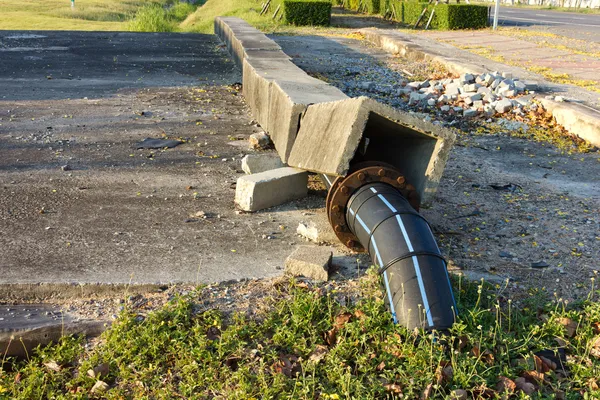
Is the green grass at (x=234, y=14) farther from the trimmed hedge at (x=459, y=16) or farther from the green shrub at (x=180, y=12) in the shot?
the trimmed hedge at (x=459, y=16)

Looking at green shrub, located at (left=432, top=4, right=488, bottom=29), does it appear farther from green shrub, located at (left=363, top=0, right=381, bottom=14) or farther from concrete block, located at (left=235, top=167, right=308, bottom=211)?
concrete block, located at (left=235, top=167, right=308, bottom=211)

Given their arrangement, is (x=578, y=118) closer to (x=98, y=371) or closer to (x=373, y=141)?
(x=373, y=141)

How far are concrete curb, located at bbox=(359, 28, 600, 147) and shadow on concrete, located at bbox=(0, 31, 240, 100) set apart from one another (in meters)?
3.80

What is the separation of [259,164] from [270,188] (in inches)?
26.9

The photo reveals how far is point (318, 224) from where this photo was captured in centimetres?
458

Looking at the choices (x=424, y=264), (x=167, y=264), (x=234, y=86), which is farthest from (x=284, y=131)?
(x=234, y=86)

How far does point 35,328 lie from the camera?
3330mm

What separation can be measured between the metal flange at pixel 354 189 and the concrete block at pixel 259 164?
133 centimetres

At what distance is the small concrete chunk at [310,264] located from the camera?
3734 millimetres

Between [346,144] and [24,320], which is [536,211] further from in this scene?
[24,320]

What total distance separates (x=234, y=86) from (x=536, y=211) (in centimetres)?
556

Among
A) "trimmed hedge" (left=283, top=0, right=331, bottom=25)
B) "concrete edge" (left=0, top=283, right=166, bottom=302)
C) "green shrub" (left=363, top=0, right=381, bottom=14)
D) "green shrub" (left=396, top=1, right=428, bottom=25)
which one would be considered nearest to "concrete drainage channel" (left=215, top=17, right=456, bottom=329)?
"concrete edge" (left=0, top=283, right=166, bottom=302)

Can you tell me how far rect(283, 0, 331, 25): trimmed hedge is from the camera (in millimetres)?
20234

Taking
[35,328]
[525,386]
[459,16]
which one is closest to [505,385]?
[525,386]
